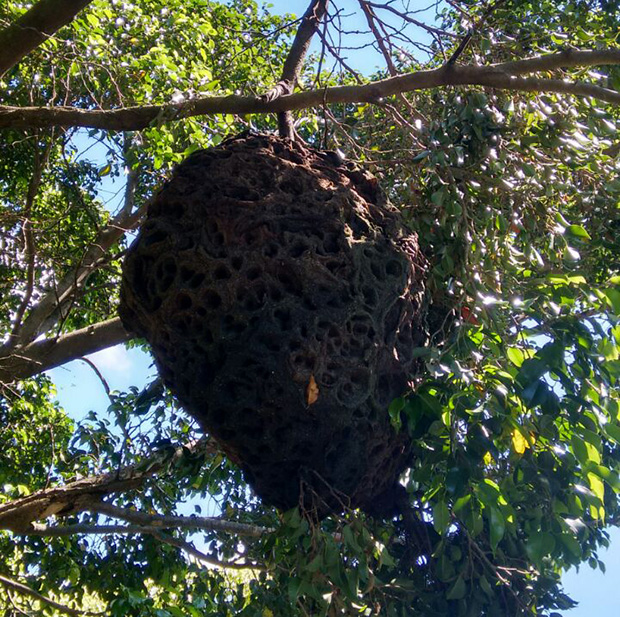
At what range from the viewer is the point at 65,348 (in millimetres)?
4867

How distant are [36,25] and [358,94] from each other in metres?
1.41

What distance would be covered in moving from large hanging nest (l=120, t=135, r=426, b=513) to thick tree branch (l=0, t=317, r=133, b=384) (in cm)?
200

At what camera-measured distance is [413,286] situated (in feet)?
9.37

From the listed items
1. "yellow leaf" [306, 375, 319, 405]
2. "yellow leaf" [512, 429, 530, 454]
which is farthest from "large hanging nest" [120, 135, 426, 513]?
"yellow leaf" [512, 429, 530, 454]

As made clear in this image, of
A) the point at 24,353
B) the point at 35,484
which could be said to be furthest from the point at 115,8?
the point at 35,484

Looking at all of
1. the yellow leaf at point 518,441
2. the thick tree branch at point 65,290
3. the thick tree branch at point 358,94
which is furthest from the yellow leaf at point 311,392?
the thick tree branch at point 65,290

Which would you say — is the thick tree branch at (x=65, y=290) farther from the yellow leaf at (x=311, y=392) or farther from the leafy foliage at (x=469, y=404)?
the yellow leaf at (x=311, y=392)

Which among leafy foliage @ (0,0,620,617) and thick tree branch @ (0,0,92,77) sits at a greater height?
thick tree branch @ (0,0,92,77)

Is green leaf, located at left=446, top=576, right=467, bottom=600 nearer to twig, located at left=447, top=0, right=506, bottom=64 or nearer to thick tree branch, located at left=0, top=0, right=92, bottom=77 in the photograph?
twig, located at left=447, top=0, right=506, bottom=64

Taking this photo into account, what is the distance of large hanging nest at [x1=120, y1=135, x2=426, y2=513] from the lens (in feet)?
8.29

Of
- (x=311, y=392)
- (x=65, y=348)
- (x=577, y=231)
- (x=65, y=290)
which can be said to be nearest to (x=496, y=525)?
(x=311, y=392)

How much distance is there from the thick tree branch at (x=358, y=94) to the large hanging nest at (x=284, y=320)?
29.4 inches

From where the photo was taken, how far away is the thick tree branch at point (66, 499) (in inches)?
168

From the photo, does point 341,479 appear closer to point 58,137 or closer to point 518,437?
point 518,437
